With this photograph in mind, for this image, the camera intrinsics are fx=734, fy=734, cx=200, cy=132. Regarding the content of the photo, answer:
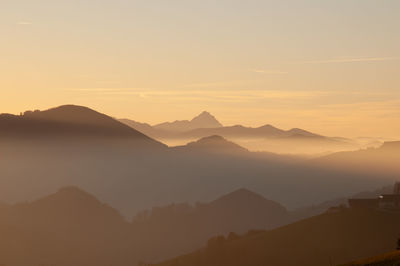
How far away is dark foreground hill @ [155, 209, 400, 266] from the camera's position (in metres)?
176

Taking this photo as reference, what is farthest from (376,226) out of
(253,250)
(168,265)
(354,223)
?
(168,265)

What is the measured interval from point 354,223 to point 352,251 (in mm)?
12685

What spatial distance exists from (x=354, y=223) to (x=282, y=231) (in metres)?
20.4

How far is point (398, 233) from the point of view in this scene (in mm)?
172875

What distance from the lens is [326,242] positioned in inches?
7288

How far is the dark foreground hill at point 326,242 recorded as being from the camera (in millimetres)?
175750

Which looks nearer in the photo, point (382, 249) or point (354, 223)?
point (382, 249)

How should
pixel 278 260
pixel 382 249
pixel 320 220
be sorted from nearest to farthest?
pixel 382 249 → pixel 278 260 → pixel 320 220

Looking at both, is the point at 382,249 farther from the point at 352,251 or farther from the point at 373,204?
the point at 373,204

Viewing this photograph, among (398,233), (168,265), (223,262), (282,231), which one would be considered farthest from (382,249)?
(168,265)

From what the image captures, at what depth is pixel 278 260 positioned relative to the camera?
183 meters

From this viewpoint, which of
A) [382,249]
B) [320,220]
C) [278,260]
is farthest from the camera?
[320,220]

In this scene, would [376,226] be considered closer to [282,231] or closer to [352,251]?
[352,251]

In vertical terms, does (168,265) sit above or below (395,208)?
below
